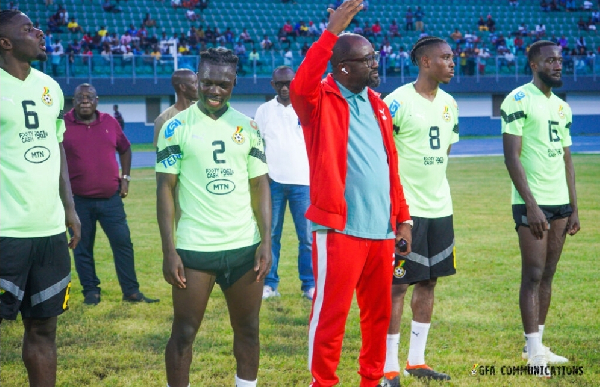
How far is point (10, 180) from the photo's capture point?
4199 millimetres

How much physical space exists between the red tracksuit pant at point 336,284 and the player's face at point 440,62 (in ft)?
5.27

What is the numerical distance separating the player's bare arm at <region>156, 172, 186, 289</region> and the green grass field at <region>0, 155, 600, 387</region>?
146 centimetres

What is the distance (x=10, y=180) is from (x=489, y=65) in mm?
38088

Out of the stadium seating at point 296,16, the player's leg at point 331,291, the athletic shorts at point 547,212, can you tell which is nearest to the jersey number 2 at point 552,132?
the athletic shorts at point 547,212

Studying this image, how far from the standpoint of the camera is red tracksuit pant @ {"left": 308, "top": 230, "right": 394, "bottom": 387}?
447 centimetres

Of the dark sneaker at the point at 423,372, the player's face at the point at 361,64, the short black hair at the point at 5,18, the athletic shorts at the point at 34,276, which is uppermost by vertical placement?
the short black hair at the point at 5,18

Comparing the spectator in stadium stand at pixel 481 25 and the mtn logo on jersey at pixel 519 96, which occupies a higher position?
the mtn logo on jersey at pixel 519 96

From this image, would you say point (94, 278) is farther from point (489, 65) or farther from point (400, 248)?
point (489, 65)

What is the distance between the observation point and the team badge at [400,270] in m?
5.52

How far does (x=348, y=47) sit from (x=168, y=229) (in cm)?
154

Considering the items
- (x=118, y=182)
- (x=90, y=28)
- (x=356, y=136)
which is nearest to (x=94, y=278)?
(x=118, y=182)

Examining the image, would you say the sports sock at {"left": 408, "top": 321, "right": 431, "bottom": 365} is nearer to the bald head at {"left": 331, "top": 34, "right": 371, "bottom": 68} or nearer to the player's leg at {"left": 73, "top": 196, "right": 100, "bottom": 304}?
the bald head at {"left": 331, "top": 34, "right": 371, "bottom": 68}

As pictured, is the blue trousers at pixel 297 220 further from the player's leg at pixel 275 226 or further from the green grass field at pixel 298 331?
the green grass field at pixel 298 331

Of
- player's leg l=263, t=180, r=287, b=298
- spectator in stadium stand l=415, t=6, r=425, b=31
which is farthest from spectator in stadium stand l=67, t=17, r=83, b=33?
player's leg l=263, t=180, r=287, b=298
